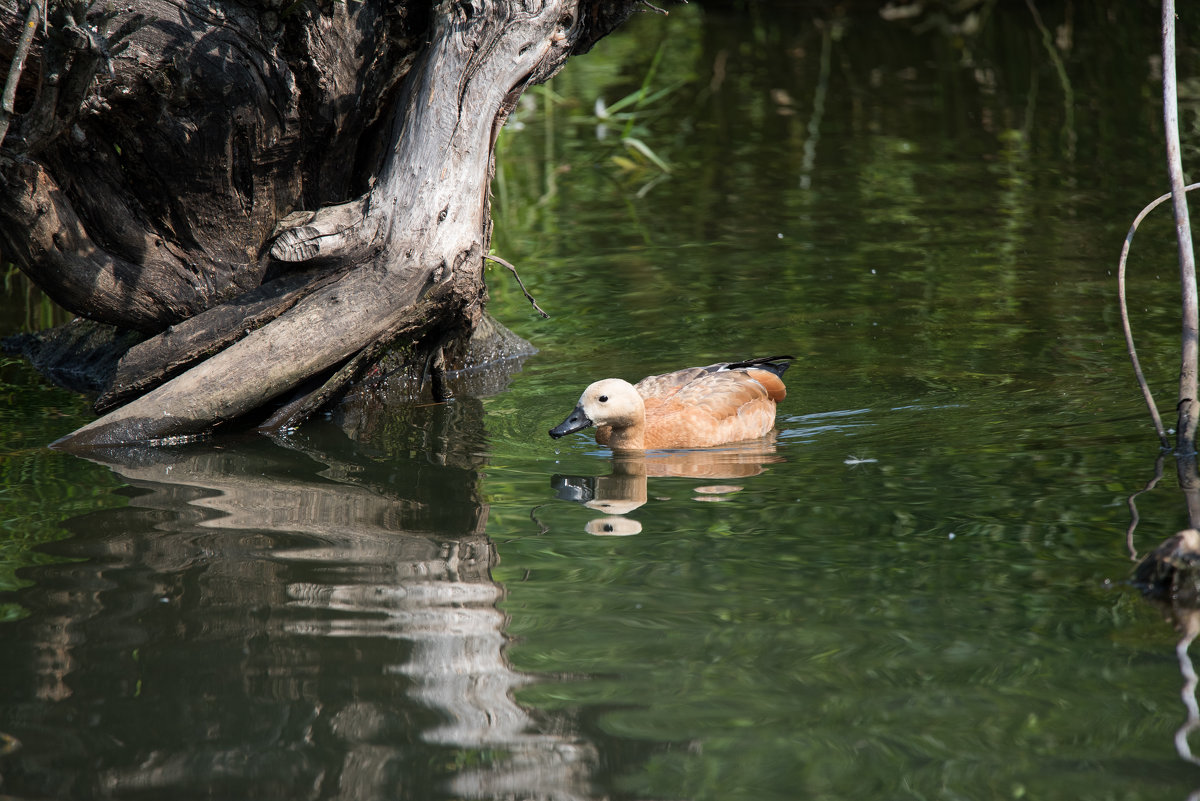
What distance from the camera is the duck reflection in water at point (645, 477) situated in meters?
5.56

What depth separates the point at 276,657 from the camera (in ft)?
13.6

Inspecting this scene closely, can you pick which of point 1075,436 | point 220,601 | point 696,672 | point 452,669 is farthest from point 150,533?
point 1075,436

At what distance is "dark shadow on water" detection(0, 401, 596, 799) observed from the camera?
355 centimetres

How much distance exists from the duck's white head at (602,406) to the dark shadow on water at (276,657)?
693 mm

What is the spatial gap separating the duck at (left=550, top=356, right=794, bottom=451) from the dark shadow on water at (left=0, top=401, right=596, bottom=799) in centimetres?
84

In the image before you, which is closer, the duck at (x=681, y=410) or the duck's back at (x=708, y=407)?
the duck at (x=681, y=410)

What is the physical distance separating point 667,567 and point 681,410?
209 cm

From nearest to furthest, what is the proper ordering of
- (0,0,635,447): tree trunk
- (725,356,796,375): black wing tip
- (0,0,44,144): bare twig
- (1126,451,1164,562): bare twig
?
1. (1126,451,1164,562): bare twig
2. (0,0,44,144): bare twig
3. (0,0,635,447): tree trunk
4. (725,356,796,375): black wing tip

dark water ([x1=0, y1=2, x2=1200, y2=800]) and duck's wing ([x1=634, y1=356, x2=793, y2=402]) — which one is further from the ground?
duck's wing ([x1=634, y1=356, x2=793, y2=402])

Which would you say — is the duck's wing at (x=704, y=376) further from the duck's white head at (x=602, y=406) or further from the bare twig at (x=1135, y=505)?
the bare twig at (x=1135, y=505)

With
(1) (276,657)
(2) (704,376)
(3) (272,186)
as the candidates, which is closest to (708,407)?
(2) (704,376)

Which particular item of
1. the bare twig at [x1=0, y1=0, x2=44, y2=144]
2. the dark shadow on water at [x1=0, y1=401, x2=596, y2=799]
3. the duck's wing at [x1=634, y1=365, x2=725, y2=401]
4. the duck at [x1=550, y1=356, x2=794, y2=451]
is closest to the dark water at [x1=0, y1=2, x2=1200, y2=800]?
the dark shadow on water at [x1=0, y1=401, x2=596, y2=799]

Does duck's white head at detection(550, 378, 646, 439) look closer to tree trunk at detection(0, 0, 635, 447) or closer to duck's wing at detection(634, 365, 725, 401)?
duck's wing at detection(634, 365, 725, 401)

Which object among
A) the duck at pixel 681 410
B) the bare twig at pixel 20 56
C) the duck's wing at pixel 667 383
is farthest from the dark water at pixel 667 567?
the bare twig at pixel 20 56
